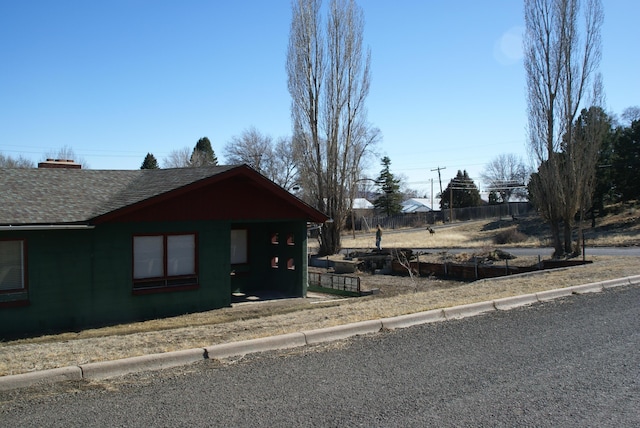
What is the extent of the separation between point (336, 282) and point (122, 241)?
8208 mm

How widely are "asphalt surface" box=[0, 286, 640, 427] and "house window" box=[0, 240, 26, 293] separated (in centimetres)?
710

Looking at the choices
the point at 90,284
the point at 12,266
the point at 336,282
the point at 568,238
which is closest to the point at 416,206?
the point at 568,238

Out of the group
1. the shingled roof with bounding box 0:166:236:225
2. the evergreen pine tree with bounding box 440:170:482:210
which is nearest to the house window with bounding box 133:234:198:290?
the shingled roof with bounding box 0:166:236:225

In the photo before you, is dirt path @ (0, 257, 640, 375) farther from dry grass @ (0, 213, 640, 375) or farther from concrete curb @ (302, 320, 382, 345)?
concrete curb @ (302, 320, 382, 345)

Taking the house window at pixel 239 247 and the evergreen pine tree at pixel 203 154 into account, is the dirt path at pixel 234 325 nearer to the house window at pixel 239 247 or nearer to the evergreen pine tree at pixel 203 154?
the house window at pixel 239 247

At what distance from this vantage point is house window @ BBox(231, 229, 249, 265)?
17.5m

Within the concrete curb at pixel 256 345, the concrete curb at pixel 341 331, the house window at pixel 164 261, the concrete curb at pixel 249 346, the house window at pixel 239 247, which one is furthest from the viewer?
the house window at pixel 239 247

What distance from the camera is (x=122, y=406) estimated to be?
5.09 meters

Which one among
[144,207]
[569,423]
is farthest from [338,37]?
[569,423]

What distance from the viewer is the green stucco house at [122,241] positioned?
1189 cm

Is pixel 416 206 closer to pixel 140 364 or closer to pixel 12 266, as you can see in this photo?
pixel 12 266

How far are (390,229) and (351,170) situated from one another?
3181 centimetres

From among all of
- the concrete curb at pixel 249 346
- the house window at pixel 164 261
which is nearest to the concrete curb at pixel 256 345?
the concrete curb at pixel 249 346

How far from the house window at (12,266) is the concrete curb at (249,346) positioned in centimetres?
679
